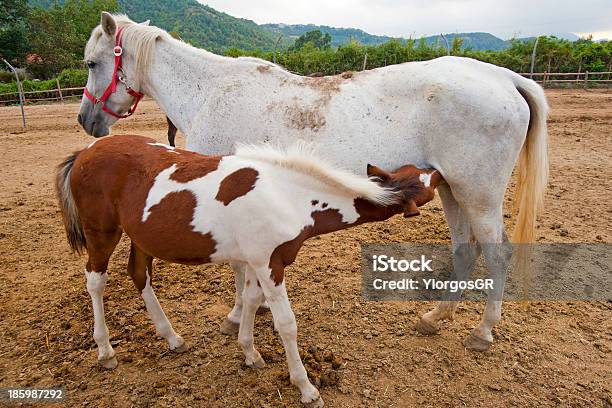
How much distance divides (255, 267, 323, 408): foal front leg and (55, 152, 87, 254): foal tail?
1.45m

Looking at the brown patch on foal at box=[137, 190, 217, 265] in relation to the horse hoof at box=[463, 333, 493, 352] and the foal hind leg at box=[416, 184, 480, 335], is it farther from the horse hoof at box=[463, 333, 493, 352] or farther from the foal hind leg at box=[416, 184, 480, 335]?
the horse hoof at box=[463, 333, 493, 352]

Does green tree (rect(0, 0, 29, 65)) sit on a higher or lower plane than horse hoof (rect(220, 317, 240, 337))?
higher

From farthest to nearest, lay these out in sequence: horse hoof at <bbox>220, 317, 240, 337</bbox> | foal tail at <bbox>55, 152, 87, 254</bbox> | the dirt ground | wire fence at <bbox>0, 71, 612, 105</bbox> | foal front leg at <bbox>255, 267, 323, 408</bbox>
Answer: wire fence at <bbox>0, 71, 612, 105</bbox>, horse hoof at <bbox>220, 317, 240, 337</bbox>, foal tail at <bbox>55, 152, 87, 254</bbox>, the dirt ground, foal front leg at <bbox>255, 267, 323, 408</bbox>

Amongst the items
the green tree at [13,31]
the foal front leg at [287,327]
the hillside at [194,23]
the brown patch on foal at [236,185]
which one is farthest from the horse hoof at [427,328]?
the hillside at [194,23]

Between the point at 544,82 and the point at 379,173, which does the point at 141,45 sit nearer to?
the point at 379,173

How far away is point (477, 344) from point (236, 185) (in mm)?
2221

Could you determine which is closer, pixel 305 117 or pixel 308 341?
pixel 305 117

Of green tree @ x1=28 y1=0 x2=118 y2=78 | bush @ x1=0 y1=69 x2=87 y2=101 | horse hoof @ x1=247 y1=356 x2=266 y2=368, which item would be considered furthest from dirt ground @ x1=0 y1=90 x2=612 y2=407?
green tree @ x1=28 y1=0 x2=118 y2=78

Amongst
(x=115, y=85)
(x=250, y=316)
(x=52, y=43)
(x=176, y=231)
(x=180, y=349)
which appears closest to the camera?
(x=176, y=231)

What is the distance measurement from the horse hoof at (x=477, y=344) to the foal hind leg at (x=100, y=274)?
2.63m

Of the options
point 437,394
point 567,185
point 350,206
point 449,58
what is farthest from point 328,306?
point 567,185

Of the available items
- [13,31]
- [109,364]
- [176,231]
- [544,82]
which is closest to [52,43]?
[13,31]

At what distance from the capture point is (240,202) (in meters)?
2.31

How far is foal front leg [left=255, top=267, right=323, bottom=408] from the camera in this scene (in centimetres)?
239
